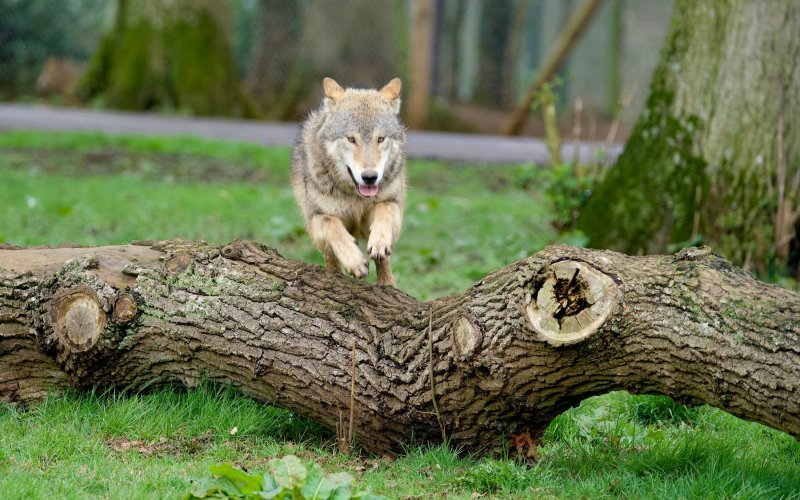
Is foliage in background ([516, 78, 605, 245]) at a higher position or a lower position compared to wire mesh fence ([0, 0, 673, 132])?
lower

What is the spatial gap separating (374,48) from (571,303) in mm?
13132

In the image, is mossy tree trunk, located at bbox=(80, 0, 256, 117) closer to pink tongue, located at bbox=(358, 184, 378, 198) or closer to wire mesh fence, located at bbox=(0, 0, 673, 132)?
wire mesh fence, located at bbox=(0, 0, 673, 132)

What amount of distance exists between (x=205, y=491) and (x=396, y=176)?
2.68m

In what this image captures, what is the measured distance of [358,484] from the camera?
4477 mm

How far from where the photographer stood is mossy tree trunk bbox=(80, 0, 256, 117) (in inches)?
656

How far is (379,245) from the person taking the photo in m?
5.63

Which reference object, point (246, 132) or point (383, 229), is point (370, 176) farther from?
point (246, 132)

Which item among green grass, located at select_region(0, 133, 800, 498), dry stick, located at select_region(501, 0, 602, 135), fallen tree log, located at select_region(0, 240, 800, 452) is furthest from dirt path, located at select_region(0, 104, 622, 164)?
fallen tree log, located at select_region(0, 240, 800, 452)

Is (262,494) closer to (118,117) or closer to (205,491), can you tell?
(205,491)

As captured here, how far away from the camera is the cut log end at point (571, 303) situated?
4250 millimetres

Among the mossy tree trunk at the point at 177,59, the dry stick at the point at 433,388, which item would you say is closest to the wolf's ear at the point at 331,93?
the dry stick at the point at 433,388

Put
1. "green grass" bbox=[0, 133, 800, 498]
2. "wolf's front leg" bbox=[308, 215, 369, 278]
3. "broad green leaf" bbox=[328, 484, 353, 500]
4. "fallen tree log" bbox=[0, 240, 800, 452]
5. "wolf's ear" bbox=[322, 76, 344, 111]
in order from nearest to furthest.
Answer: "broad green leaf" bbox=[328, 484, 353, 500] < "fallen tree log" bbox=[0, 240, 800, 452] < "green grass" bbox=[0, 133, 800, 498] < "wolf's front leg" bbox=[308, 215, 369, 278] < "wolf's ear" bbox=[322, 76, 344, 111]

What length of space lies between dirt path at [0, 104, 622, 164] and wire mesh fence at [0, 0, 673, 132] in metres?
0.88

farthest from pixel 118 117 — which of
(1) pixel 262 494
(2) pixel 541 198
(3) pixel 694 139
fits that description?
(1) pixel 262 494
